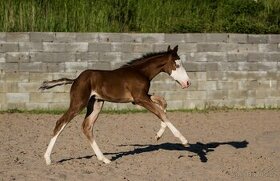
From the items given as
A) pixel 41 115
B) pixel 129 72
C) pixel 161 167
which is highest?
pixel 129 72

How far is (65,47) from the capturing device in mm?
14180

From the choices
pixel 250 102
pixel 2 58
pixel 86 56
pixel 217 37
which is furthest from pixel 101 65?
pixel 250 102

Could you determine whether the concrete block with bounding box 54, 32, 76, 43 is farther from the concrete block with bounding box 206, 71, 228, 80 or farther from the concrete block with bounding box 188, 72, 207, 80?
the concrete block with bounding box 206, 71, 228, 80

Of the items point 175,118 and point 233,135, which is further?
point 175,118

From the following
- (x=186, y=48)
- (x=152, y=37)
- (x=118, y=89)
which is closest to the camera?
(x=118, y=89)

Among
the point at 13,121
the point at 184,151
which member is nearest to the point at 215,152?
the point at 184,151

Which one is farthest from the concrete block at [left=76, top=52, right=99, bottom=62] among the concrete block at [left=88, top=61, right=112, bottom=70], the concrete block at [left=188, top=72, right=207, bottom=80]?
the concrete block at [left=188, top=72, right=207, bottom=80]

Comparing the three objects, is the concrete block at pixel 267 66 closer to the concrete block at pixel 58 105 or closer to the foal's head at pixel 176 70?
the concrete block at pixel 58 105

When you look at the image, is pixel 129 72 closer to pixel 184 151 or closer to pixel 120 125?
pixel 184 151

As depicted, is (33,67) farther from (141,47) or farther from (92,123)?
(92,123)

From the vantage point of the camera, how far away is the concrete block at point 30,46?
13992 millimetres

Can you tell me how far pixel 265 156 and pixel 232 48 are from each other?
5.89 m

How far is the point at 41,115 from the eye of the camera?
13750 millimetres

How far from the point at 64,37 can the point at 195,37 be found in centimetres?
326
